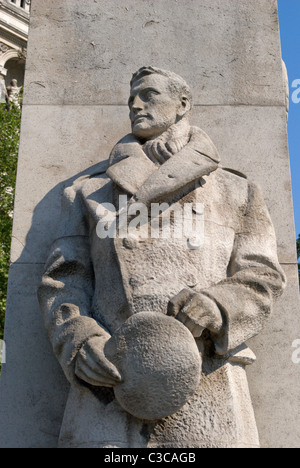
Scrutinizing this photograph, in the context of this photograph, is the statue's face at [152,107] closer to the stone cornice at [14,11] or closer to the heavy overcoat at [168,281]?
the heavy overcoat at [168,281]

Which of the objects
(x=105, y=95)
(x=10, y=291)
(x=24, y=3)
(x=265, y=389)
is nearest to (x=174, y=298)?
(x=265, y=389)

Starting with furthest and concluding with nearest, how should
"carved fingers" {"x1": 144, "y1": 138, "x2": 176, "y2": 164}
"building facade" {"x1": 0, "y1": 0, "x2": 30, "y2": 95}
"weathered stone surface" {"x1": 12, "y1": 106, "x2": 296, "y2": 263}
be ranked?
"building facade" {"x1": 0, "y1": 0, "x2": 30, "y2": 95}
"weathered stone surface" {"x1": 12, "y1": 106, "x2": 296, "y2": 263}
"carved fingers" {"x1": 144, "y1": 138, "x2": 176, "y2": 164}

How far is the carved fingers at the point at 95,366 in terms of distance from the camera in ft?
11.7

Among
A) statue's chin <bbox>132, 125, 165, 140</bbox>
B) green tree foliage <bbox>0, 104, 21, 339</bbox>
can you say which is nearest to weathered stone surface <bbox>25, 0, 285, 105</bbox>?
statue's chin <bbox>132, 125, 165, 140</bbox>

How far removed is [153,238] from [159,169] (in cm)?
50

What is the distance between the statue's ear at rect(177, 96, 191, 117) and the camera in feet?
15.6

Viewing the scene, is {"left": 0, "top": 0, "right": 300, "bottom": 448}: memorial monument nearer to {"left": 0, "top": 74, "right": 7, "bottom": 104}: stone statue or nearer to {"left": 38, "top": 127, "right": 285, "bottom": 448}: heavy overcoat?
{"left": 38, "top": 127, "right": 285, "bottom": 448}: heavy overcoat

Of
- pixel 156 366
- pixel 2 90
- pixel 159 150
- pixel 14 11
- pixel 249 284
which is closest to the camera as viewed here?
pixel 156 366

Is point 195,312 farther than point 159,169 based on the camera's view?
No

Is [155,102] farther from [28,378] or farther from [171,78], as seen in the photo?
[28,378]

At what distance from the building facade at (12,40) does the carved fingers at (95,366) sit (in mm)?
24529

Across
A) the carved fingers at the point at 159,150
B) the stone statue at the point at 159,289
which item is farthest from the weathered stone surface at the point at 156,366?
the carved fingers at the point at 159,150

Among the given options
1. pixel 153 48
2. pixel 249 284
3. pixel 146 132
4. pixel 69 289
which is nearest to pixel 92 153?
pixel 146 132

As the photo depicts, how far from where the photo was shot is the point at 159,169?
422 cm
